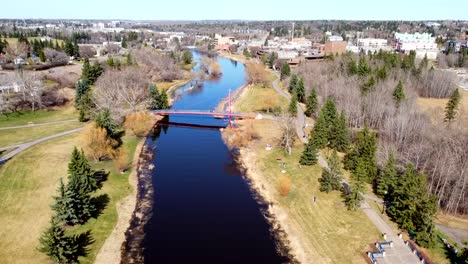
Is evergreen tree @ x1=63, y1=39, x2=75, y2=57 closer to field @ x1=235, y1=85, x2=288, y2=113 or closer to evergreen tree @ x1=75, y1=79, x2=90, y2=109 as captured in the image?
evergreen tree @ x1=75, y1=79, x2=90, y2=109

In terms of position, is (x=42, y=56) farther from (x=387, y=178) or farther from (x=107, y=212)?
(x=387, y=178)

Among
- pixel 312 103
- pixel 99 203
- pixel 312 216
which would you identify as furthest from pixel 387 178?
pixel 312 103

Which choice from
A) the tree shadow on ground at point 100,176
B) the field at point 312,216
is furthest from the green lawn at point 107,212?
the field at point 312,216

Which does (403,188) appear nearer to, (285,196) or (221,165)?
(285,196)

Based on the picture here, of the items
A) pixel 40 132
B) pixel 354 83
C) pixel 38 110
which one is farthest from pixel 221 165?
pixel 38 110

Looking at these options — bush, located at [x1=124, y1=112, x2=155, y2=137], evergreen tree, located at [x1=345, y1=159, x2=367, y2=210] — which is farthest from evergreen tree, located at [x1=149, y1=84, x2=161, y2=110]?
evergreen tree, located at [x1=345, y1=159, x2=367, y2=210]

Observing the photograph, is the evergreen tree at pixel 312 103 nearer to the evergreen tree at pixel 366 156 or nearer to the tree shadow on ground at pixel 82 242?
the evergreen tree at pixel 366 156

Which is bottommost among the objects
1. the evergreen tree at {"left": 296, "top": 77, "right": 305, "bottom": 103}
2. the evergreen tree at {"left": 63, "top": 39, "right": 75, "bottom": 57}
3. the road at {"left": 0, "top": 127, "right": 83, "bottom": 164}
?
the road at {"left": 0, "top": 127, "right": 83, "bottom": 164}
